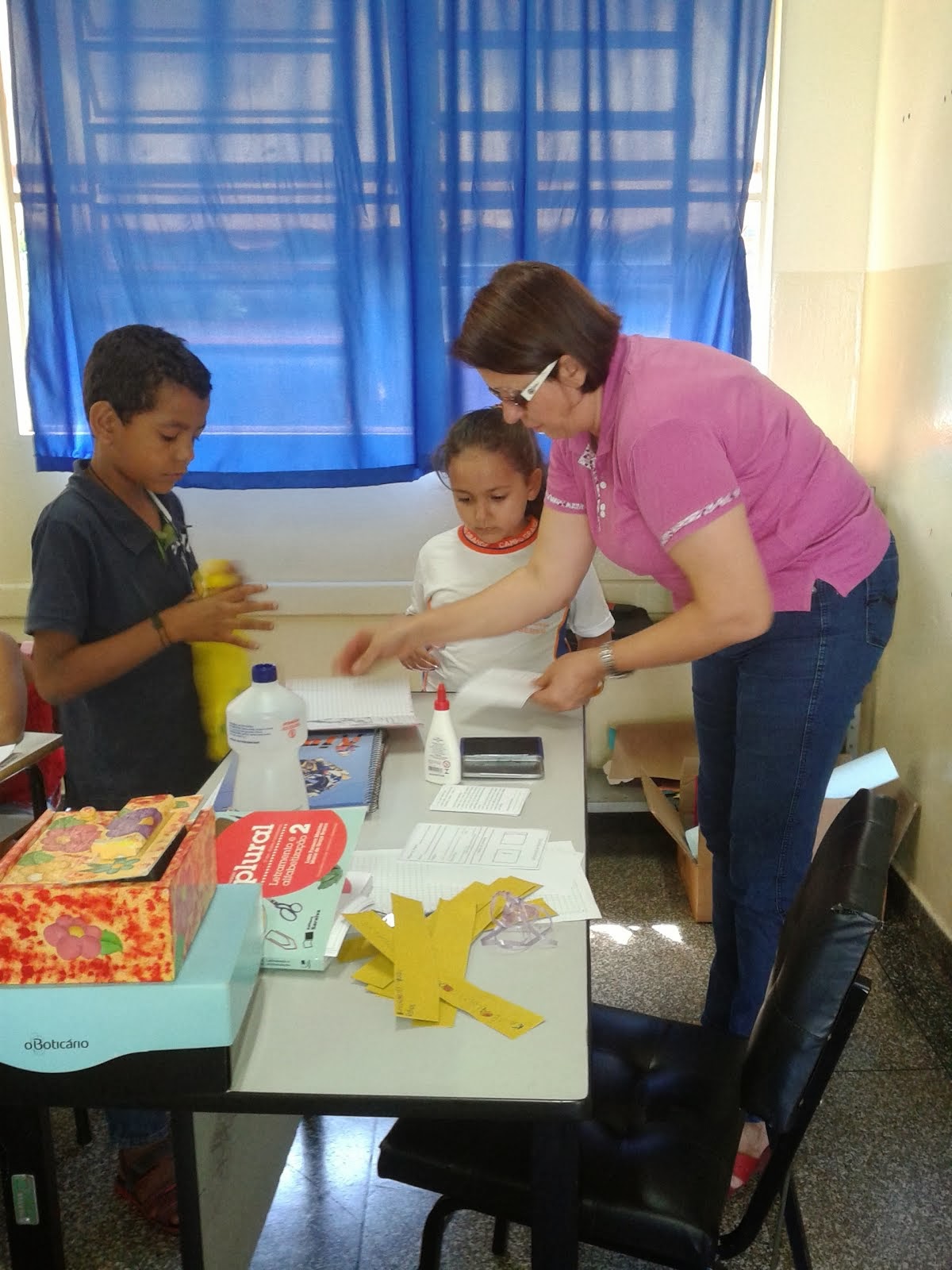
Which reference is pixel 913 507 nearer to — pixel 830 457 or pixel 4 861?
pixel 830 457

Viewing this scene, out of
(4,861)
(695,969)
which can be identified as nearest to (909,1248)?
(695,969)

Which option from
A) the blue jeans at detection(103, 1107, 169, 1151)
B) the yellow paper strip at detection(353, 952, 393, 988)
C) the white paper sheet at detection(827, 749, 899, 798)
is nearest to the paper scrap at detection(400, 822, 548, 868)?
the yellow paper strip at detection(353, 952, 393, 988)

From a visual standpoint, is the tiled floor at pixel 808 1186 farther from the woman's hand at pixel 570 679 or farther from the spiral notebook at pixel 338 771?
the woman's hand at pixel 570 679

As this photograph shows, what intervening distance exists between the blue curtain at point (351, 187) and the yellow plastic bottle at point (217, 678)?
3.79 feet

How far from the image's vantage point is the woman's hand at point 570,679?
4.93 feet

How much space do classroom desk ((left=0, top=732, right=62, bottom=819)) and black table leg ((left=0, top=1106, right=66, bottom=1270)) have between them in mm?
710

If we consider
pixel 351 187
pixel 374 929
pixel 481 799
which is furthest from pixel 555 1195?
pixel 351 187

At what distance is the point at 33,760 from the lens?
183 cm

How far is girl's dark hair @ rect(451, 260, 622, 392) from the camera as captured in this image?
1.33 m

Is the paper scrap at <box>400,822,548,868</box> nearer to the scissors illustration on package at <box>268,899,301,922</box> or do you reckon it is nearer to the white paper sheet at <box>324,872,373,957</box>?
the white paper sheet at <box>324,872,373,957</box>

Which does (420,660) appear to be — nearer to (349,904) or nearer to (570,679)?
(570,679)

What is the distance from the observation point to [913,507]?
96.2 inches

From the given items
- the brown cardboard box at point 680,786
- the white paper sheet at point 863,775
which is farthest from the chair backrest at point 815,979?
the white paper sheet at point 863,775

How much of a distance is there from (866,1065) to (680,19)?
253cm
